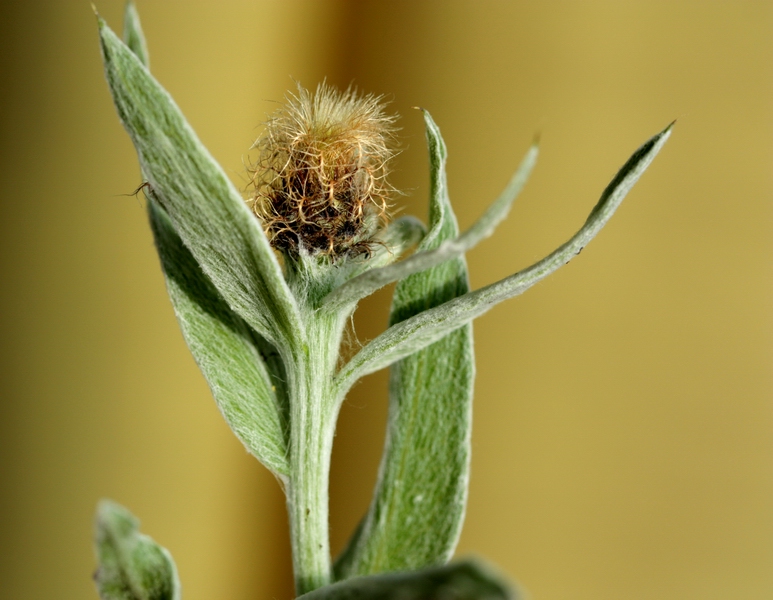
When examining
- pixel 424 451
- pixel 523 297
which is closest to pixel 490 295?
pixel 424 451

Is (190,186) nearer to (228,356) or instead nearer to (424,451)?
(228,356)

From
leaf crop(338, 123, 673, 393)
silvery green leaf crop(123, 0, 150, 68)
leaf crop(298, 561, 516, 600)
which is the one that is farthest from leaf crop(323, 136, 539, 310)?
silvery green leaf crop(123, 0, 150, 68)

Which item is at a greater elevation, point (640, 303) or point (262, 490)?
point (640, 303)

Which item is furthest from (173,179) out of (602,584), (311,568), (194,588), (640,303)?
(194,588)

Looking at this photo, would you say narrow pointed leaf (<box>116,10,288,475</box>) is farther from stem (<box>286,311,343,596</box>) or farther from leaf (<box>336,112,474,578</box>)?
leaf (<box>336,112,474,578</box>)

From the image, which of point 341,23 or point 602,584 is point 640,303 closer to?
point 602,584

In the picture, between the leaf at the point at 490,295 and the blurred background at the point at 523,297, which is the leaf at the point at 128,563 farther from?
the blurred background at the point at 523,297

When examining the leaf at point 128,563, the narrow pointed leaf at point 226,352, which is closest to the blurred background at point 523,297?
the narrow pointed leaf at point 226,352
